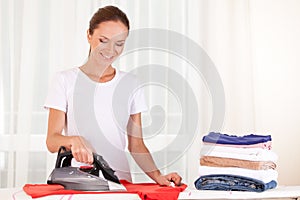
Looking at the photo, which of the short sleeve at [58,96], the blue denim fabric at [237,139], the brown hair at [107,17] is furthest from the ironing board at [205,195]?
the brown hair at [107,17]

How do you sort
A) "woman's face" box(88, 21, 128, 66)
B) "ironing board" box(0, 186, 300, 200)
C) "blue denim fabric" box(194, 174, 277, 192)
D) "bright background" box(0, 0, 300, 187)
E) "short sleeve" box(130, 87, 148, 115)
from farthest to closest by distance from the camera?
"bright background" box(0, 0, 300, 187)
"short sleeve" box(130, 87, 148, 115)
"woman's face" box(88, 21, 128, 66)
"blue denim fabric" box(194, 174, 277, 192)
"ironing board" box(0, 186, 300, 200)

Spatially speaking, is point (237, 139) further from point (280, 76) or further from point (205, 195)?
point (280, 76)

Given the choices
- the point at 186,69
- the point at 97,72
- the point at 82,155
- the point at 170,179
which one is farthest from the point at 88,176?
the point at 186,69

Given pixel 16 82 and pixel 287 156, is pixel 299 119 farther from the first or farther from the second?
pixel 16 82

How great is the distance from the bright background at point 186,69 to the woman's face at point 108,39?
752 millimetres

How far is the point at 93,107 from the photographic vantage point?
1.76 metres

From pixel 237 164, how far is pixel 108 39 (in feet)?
1.87

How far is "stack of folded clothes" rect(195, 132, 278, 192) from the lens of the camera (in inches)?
61.6

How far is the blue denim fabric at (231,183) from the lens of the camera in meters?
1.55

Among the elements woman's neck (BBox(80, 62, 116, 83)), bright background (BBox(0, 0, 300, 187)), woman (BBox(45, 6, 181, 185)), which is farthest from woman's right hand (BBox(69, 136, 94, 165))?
bright background (BBox(0, 0, 300, 187))

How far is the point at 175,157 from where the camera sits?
98.3 inches

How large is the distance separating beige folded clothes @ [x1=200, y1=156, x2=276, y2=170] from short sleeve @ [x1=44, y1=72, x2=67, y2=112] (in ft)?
1.60

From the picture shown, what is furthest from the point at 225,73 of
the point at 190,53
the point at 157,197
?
the point at 157,197

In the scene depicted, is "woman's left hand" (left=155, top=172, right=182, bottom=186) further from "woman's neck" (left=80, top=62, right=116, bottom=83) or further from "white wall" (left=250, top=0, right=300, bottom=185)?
"white wall" (left=250, top=0, right=300, bottom=185)
